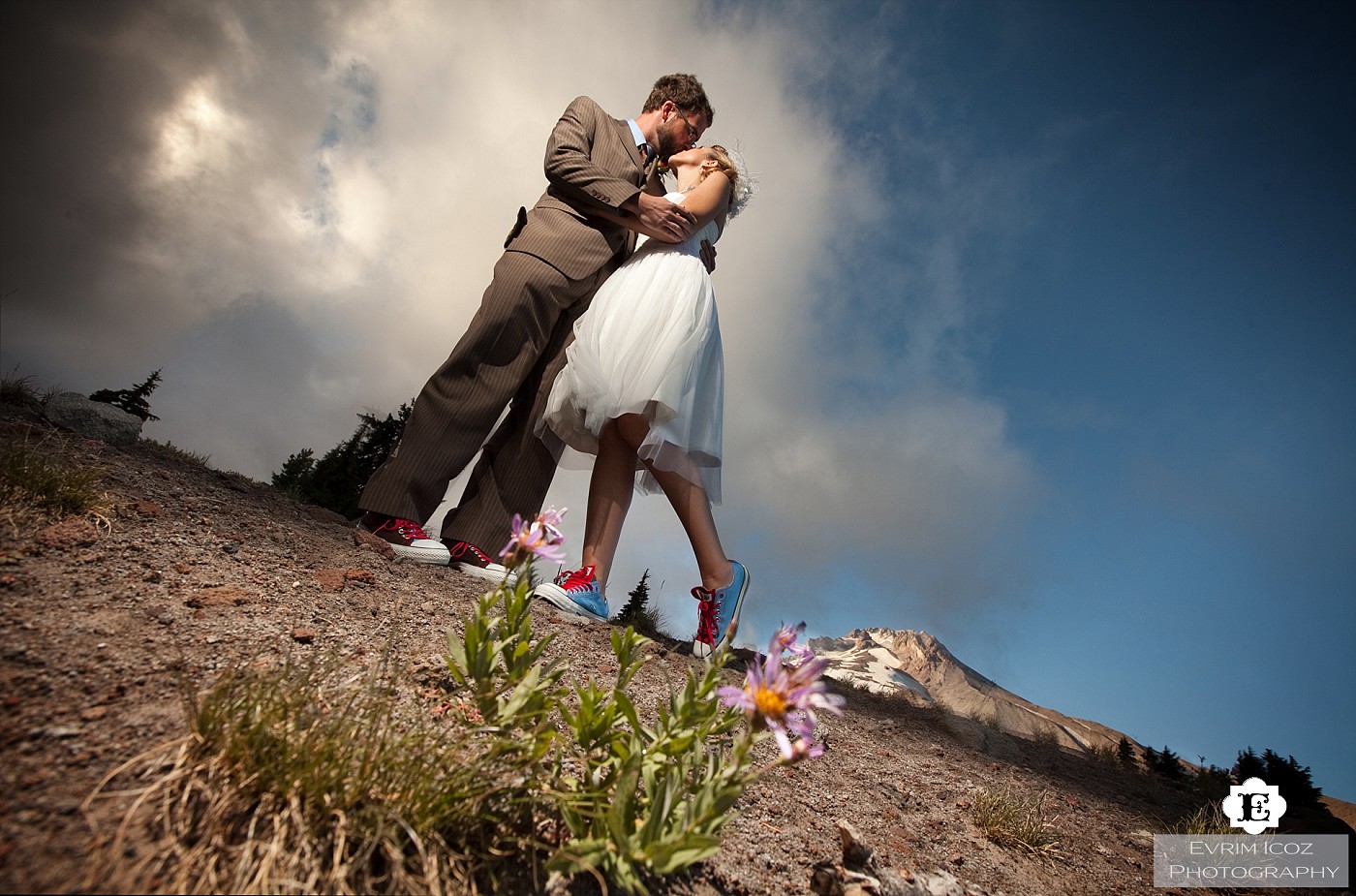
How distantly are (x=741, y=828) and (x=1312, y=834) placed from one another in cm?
351

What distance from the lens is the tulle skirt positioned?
8.41 feet

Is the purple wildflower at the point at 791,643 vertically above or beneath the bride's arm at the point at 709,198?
beneath

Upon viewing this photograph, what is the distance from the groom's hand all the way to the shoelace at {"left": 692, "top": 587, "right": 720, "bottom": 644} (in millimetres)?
1713

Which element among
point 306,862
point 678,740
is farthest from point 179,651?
point 678,740

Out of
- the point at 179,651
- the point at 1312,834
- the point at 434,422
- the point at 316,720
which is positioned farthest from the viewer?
the point at 1312,834

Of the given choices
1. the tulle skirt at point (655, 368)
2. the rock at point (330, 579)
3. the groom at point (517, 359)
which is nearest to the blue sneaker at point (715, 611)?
the tulle skirt at point (655, 368)

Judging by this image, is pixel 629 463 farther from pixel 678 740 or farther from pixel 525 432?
pixel 678 740

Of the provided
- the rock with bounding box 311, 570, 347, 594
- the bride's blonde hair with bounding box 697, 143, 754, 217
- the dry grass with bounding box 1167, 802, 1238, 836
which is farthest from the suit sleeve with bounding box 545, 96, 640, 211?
the dry grass with bounding box 1167, 802, 1238, 836

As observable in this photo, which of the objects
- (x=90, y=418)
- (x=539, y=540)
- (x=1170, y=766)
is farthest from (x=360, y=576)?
(x=1170, y=766)

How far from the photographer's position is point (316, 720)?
101cm

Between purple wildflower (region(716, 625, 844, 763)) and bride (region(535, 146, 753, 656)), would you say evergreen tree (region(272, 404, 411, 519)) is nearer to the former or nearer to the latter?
bride (region(535, 146, 753, 656))

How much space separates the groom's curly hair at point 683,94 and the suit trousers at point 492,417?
119 cm

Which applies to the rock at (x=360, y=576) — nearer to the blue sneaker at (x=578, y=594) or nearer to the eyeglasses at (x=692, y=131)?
the blue sneaker at (x=578, y=594)

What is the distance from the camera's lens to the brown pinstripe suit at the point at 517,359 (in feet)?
9.02
